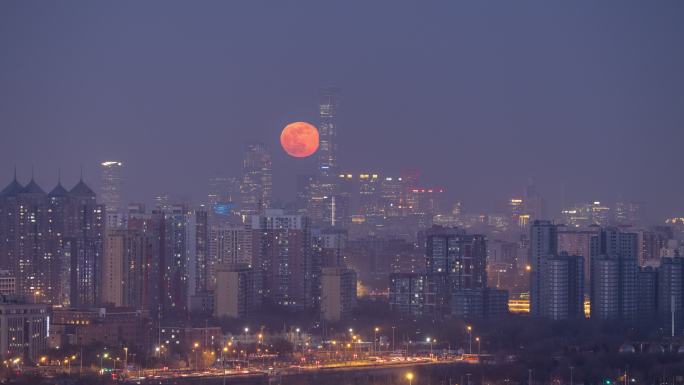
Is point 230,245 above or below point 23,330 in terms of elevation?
above

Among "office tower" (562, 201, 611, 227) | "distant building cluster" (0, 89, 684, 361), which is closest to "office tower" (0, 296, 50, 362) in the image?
"distant building cluster" (0, 89, 684, 361)

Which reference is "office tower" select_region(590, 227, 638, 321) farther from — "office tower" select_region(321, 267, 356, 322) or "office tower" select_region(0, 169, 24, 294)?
"office tower" select_region(0, 169, 24, 294)

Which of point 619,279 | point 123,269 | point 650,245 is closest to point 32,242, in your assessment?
point 123,269

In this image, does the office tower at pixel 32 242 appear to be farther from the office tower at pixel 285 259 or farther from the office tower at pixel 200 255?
the office tower at pixel 285 259

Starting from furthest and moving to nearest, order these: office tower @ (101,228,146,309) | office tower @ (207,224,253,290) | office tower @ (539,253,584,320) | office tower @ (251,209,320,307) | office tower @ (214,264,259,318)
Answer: office tower @ (207,224,253,290) → office tower @ (251,209,320,307) → office tower @ (539,253,584,320) → office tower @ (214,264,259,318) → office tower @ (101,228,146,309)

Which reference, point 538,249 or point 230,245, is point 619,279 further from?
point 230,245
